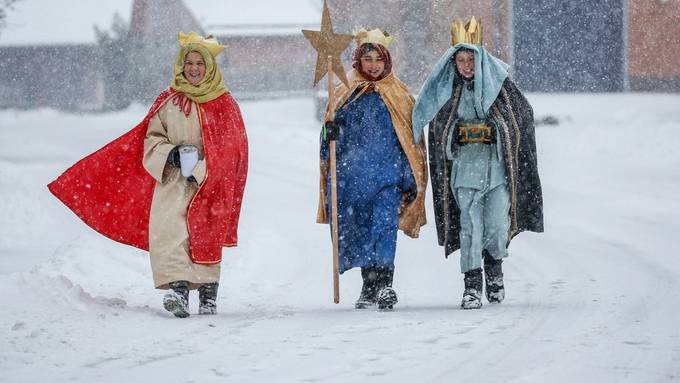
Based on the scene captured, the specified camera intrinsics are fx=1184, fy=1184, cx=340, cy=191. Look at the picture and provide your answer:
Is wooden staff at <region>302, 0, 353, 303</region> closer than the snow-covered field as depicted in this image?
No

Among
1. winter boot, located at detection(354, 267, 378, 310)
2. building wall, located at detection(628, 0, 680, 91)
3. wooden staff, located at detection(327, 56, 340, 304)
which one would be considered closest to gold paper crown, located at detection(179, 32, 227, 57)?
wooden staff, located at detection(327, 56, 340, 304)

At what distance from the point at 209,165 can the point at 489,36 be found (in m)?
22.4

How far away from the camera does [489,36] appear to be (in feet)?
97.1

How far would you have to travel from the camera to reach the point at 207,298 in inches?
316

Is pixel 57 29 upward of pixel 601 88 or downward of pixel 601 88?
upward

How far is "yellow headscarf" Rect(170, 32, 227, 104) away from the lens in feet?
26.2

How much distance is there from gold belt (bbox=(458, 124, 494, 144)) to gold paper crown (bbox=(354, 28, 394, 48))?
0.80m

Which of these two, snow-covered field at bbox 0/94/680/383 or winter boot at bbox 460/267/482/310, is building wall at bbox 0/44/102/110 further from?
winter boot at bbox 460/267/482/310

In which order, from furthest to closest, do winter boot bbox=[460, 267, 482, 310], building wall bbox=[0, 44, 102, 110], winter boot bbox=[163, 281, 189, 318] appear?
building wall bbox=[0, 44, 102, 110] < winter boot bbox=[460, 267, 482, 310] < winter boot bbox=[163, 281, 189, 318]

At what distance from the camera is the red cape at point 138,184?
809cm

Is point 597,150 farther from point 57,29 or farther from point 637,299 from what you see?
point 57,29

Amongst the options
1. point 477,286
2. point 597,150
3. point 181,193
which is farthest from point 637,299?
point 597,150

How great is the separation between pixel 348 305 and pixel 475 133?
1570 mm

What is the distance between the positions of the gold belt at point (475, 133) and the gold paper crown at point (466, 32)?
584mm
